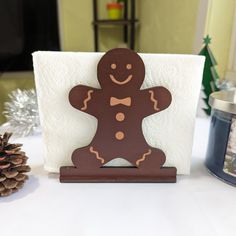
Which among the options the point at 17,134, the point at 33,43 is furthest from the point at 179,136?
the point at 33,43

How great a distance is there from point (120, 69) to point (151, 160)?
0.46 ft

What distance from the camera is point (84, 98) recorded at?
0.35m

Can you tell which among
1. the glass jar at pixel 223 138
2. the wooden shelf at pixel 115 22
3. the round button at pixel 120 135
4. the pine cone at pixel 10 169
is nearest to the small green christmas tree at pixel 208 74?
the glass jar at pixel 223 138

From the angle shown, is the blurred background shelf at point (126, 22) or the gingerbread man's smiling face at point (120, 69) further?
the blurred background shelf at point (126, 22)

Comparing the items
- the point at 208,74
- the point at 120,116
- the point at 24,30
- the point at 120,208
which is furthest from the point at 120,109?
the point at 24,30

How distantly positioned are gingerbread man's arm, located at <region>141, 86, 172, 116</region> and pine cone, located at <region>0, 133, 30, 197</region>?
0.19 m

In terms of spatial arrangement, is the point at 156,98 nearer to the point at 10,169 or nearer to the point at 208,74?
the point at 10,169

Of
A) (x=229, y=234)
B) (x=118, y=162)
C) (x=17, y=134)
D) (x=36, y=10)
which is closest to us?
(x=229, y=234)

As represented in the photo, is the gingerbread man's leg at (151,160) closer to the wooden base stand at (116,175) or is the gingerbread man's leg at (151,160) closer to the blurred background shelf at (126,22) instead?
the wooden base stand at (116,175)

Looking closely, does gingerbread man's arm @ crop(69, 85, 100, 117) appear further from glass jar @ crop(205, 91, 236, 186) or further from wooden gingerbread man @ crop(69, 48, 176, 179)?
glass jar @ crop(205, 91, 236, 186)

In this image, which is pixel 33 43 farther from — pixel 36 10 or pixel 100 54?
pixel 100 54

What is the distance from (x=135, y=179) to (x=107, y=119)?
0.10m

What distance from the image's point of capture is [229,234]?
0.29 m

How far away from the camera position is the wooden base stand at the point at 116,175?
1.24 ft
